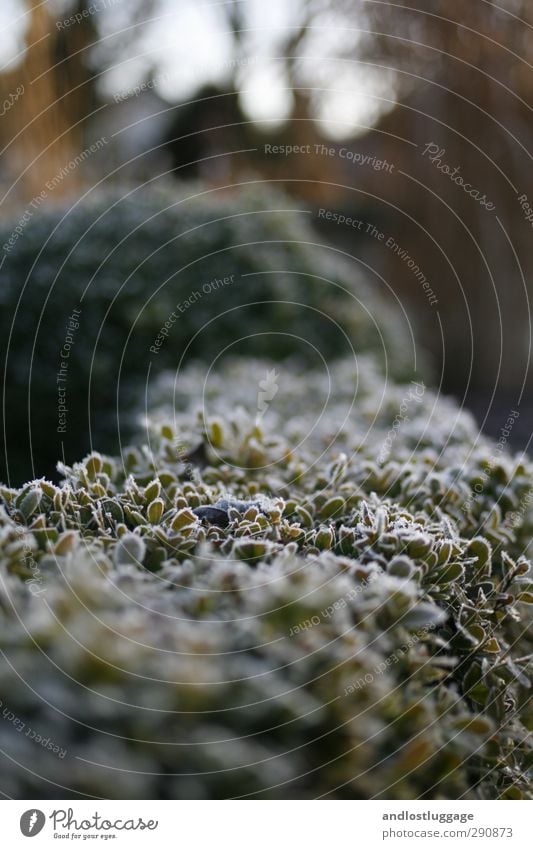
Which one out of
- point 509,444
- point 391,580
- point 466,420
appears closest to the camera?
point 391,580

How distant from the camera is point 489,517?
8.22 feet

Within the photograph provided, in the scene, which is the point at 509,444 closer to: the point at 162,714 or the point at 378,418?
the point at 378,418

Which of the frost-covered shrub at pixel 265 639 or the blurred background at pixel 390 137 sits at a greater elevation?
the blurred background at pixel 390 137

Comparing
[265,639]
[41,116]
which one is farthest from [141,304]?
[41,116]

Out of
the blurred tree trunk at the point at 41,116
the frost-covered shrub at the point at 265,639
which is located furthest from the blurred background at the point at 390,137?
the frost-covered shrub at the point at 265,639

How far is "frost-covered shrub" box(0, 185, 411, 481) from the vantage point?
15.3 feet

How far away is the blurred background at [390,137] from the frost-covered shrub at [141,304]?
161 cm

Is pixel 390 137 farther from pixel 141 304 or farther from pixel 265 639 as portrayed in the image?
pixel 265 639

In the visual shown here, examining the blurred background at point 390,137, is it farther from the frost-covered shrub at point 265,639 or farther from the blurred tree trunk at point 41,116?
the frost-covered shrub at point 265,639

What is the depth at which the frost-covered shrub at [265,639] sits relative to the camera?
132 centimetres

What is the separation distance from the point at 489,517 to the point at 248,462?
0.97m

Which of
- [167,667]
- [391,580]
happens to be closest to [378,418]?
[391,580]

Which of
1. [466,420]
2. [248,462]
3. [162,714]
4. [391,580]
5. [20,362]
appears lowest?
[162,714]

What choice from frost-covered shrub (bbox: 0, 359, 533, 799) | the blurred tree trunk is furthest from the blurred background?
frost-covered shrub (bbox: 0, 359, 533, 799)
